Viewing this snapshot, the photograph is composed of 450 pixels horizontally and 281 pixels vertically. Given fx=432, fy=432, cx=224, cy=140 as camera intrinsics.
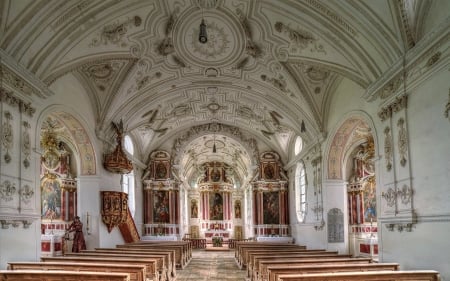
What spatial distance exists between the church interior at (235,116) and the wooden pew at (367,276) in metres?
0.74

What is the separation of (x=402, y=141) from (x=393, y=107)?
856mm

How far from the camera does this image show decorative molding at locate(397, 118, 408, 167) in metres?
9.05

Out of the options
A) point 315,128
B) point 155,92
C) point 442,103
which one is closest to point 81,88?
point 155,92

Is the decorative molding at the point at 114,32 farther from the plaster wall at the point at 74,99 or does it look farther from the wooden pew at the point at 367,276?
the wooden pew at the point at 367,276

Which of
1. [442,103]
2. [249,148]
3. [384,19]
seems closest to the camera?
[442,103]

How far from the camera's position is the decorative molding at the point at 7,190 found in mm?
8633

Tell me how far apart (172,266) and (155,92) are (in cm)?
635

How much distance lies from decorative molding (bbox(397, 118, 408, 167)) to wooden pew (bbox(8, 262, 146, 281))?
→ 5.72 metres

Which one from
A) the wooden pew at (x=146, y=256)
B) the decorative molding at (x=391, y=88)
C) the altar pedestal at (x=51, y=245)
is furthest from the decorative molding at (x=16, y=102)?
the decorative molding at (x=391, y=88)

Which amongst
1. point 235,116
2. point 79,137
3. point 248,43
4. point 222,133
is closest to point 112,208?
point 79,137

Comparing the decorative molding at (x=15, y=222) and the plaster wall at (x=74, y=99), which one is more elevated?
the plaster wall at (x=74, y=99)

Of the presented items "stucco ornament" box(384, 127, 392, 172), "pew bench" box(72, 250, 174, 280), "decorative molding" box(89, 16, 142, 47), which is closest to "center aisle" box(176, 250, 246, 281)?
"pew bench" box(72, 250, 174, 280)

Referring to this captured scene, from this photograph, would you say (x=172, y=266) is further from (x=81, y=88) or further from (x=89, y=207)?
(x=81, y=88)

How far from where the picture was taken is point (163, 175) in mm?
23703
